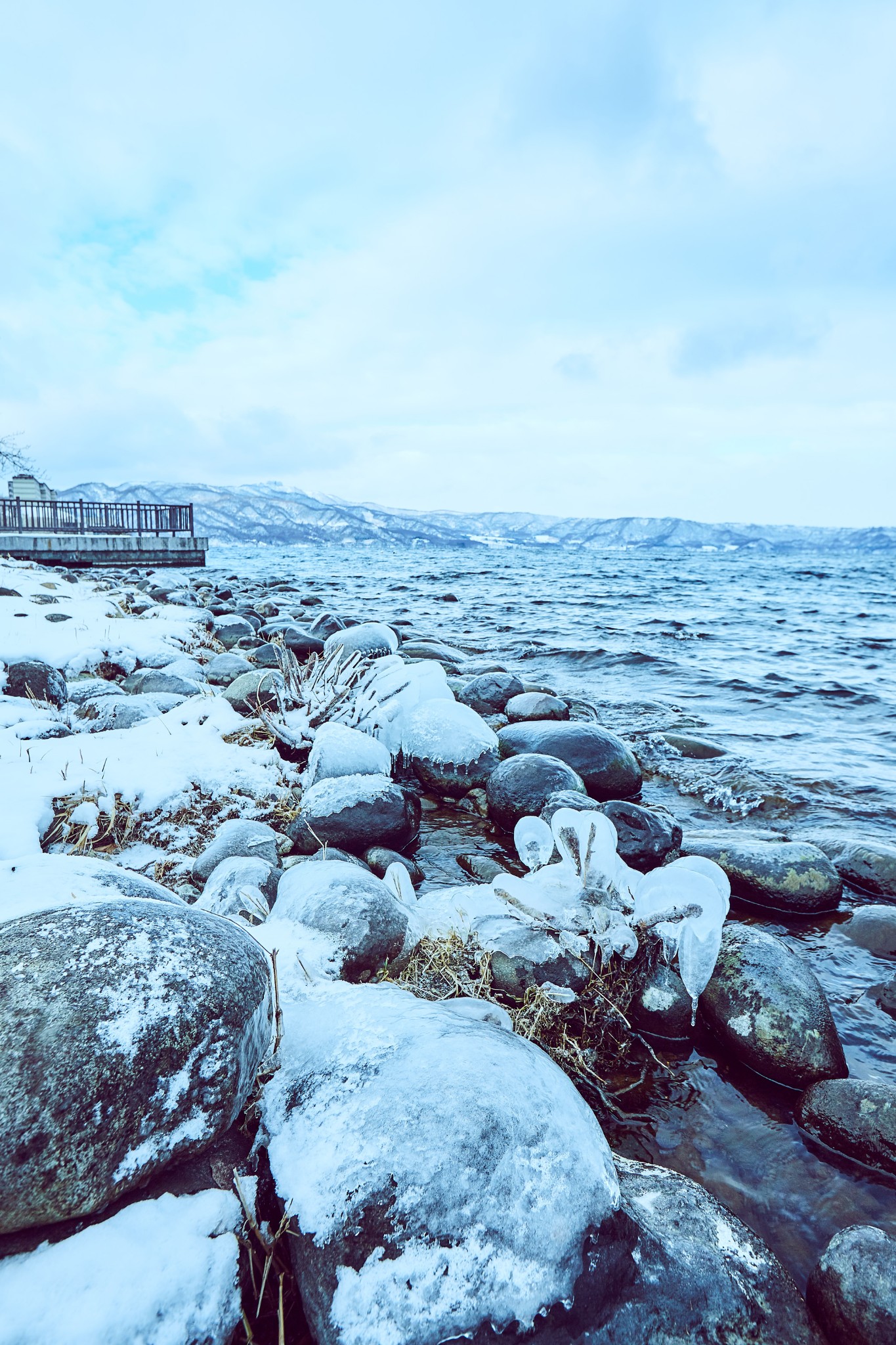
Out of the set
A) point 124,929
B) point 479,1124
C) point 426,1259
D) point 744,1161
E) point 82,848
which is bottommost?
point 744,1161

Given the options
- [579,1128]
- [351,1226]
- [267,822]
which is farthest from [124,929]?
[267,822]

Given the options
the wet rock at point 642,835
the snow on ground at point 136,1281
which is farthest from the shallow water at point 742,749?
the snow on ground at point 136,1281

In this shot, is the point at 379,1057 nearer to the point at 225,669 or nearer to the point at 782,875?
the point at 782,875

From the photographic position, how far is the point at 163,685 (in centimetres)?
581

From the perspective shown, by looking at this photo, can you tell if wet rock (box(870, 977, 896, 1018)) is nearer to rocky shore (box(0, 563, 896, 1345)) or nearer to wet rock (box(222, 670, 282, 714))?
rocky shore (box(0, 563, 896, 1345))

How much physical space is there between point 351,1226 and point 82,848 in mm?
2537

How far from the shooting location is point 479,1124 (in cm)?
144

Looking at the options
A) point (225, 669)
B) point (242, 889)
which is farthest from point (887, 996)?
point (225, 669)

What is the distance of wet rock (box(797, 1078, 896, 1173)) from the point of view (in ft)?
6.79

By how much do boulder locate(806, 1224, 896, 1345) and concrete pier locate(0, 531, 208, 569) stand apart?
21.3 meters

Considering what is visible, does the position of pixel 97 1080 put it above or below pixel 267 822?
above

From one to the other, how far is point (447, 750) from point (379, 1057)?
128 inches

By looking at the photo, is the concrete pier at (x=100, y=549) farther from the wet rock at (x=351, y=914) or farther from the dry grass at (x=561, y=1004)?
the dry grass at (x=561, y=1004)

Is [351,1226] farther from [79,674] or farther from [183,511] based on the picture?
[183,511]
